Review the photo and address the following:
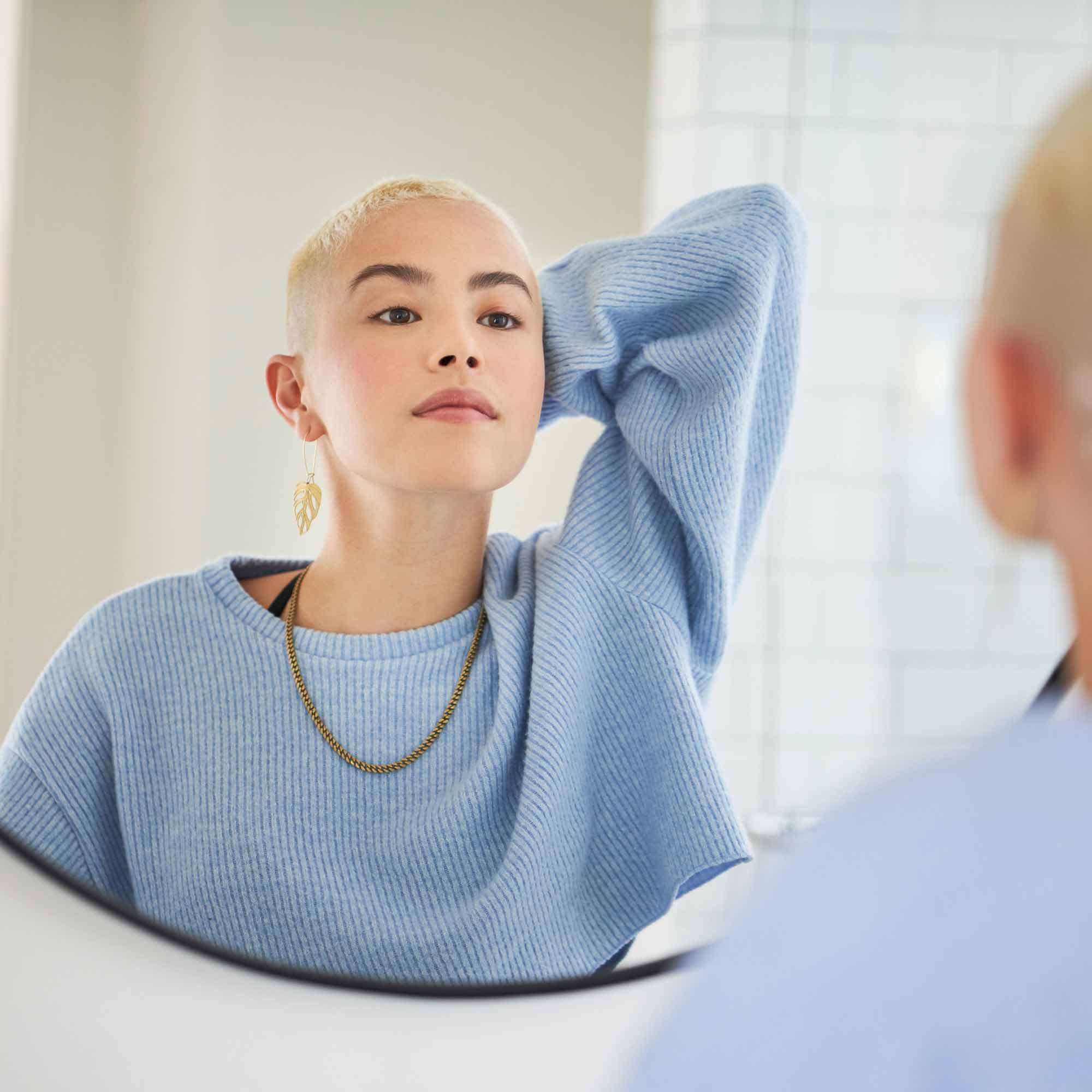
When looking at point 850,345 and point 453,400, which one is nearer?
point 453,400

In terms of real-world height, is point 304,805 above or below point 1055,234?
below

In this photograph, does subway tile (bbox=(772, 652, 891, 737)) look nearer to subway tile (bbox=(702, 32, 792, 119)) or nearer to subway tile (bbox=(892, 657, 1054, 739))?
subway tile (bbox=(892, 657, 1054, 739))

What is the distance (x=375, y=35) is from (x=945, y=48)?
1.14 feet

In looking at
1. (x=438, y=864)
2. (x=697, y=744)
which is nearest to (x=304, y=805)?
(x=438, y=864)

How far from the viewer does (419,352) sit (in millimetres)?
520

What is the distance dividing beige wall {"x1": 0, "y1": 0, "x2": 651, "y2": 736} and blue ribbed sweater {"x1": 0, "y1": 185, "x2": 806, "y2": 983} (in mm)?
37

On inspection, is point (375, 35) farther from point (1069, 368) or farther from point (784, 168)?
point (1069, 368)

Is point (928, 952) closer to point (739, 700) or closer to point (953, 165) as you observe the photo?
point (739, 700)

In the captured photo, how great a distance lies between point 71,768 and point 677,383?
340 millimetres

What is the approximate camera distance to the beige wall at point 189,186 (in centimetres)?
49

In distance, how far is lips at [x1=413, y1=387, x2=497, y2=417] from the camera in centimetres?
52

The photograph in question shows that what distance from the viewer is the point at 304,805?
51 cm

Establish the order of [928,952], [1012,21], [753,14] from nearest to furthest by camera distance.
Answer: [928,952] → [753,14] → [1012,21]

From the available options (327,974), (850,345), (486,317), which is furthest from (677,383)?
(327,974)
